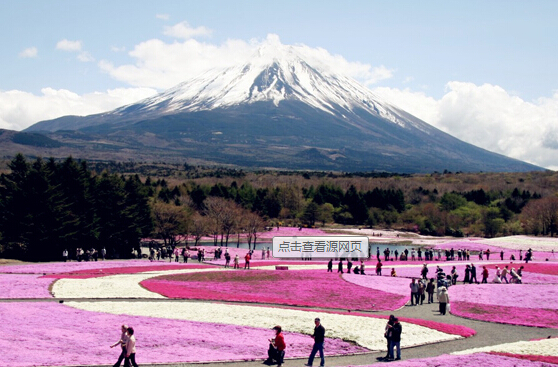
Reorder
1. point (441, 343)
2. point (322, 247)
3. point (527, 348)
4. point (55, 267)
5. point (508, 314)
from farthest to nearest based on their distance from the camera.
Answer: point (322, 247), point (55, 267), point (508, 314), point (441, 343), point (527, 348)

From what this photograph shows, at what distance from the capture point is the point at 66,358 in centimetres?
2388

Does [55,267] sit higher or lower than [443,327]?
higher

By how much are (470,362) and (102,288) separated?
86.3 feet

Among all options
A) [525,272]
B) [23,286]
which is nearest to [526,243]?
[525,272]

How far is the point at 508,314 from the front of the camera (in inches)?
1491

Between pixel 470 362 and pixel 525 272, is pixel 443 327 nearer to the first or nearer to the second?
pixel 470 362

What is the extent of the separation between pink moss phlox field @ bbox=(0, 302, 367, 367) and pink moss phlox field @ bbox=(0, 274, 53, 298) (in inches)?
185

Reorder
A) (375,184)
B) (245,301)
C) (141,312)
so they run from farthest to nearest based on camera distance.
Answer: (375,184)
(245,301)
(141,312)

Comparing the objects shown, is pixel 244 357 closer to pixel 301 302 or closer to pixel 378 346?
pixel 378 346

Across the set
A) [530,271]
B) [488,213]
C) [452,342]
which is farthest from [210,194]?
[452,342]

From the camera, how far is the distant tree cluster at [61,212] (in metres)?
63.8

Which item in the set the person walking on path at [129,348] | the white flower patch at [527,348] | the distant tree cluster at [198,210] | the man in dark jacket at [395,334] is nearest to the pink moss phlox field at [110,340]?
the person walking on path at [129,348]

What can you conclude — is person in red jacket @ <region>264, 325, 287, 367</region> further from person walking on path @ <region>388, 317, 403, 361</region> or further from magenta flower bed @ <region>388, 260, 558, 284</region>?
magenta flower bed @ <region>388, 260, 558, 284</region>

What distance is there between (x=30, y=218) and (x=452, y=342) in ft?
155
